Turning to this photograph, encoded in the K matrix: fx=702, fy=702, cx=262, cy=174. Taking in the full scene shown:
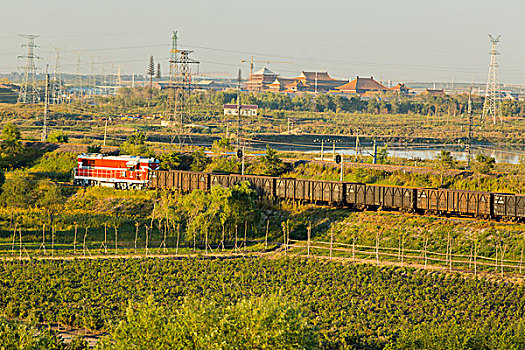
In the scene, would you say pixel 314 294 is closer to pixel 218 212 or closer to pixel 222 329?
pixel 222 329

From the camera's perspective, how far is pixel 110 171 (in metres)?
77.2

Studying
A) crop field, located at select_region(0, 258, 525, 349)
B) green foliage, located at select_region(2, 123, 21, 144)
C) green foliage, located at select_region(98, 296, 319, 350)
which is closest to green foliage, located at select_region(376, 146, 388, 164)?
crop field, located at select_region(0, 258, 525, 349)

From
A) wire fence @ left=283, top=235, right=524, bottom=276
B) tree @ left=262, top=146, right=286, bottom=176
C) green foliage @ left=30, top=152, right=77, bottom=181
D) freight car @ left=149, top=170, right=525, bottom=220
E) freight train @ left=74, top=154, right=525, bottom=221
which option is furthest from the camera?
green foliage @ left=30, top=152, right=77, bottom=181

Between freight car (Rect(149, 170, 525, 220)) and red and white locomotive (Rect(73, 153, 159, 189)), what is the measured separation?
240cm

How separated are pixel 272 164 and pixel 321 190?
16365mm

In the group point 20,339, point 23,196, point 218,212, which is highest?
point 218,212

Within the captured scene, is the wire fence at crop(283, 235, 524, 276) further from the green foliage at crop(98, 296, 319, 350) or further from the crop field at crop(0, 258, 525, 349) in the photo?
the green foliage at crop(98, 296, 319, 350)

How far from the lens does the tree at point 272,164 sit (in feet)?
258

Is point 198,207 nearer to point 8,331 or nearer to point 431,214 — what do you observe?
point 431,214

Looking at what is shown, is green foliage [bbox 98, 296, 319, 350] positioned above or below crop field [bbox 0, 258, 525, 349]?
above

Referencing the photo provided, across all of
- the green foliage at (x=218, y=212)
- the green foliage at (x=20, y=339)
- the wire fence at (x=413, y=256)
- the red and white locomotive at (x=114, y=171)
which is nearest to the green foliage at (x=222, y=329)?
the green foliage at (x=20, y=339)

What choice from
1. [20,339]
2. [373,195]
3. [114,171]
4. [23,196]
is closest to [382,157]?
[373,195]

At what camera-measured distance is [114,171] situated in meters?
76.8

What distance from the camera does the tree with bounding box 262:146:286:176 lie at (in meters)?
78.7
